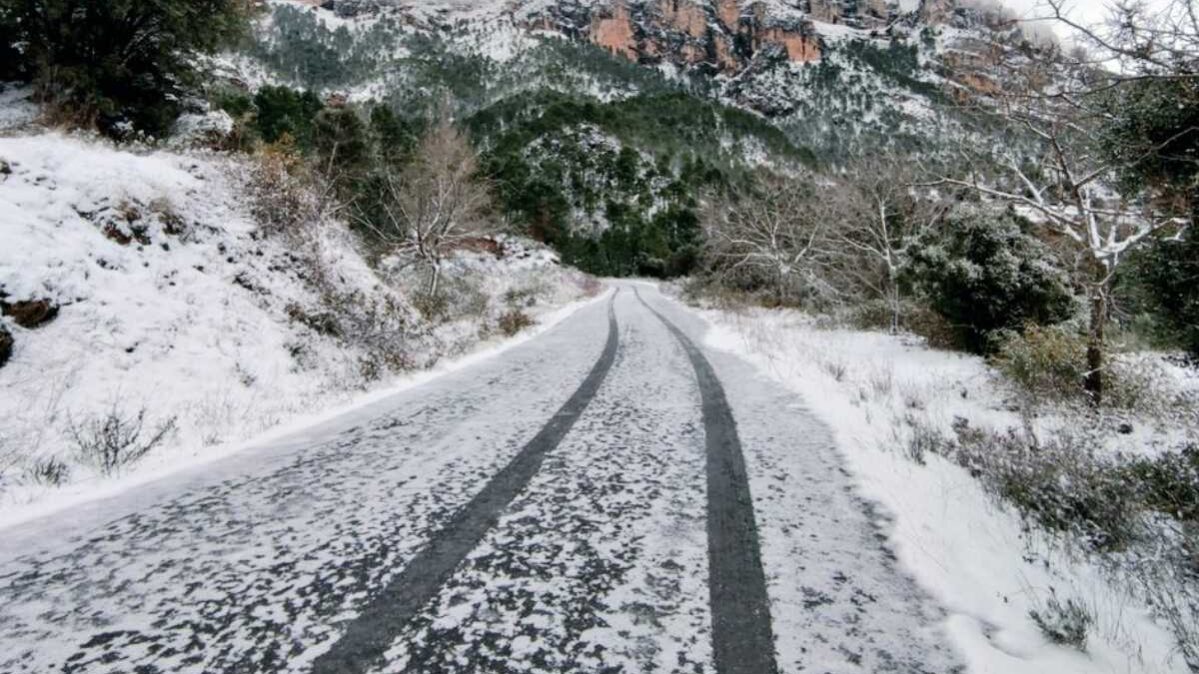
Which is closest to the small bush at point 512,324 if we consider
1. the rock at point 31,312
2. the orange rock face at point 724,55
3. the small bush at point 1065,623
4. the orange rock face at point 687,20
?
the rock at point 31,312

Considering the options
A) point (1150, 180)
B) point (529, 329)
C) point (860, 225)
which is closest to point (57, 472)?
point (1150, 180)

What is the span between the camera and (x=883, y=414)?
679cm

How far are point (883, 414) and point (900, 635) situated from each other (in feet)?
16.0

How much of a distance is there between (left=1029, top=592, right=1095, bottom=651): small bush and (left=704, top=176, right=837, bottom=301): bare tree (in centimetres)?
1878

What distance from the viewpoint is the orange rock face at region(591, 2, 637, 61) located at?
7712 inches

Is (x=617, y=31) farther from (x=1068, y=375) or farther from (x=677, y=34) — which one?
(x=1068, y=375)

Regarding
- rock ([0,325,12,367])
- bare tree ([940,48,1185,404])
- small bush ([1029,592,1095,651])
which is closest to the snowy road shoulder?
rock ([0,325,12,367])

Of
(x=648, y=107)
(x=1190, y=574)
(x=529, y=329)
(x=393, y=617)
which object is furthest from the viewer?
(x=648, y=107)

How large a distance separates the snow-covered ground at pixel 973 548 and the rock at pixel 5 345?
267 inches

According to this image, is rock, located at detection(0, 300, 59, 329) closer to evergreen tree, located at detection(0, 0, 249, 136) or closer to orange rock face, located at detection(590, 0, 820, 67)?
evergreen tree, located at detection(0, 0, 249, 136)

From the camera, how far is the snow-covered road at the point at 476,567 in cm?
214

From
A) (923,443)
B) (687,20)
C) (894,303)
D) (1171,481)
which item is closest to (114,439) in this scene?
(923,443)

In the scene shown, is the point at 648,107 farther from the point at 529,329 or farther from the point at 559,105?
the point at 529,329

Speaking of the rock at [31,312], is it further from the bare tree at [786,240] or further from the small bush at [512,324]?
the bare tree at [786,240]
